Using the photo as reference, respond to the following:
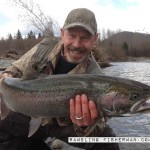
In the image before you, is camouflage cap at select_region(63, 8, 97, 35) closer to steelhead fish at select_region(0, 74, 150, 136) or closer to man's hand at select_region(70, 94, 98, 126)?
steelhead fish at select_region(0, 74, 150, 136)

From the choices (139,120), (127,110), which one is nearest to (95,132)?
(127,110)

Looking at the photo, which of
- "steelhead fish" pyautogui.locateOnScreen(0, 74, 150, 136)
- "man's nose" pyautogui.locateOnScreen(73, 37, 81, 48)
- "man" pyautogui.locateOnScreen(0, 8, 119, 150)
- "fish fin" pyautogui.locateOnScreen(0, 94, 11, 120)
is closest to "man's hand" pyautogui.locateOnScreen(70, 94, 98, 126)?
"steelhead fish" pyautogui.locateOnScreen(0, 74, 150, 136)

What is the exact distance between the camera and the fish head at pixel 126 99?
3.14 m

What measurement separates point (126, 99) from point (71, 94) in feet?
1.78

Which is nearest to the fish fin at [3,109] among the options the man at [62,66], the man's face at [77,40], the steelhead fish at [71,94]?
the steelhead fish at [71,94]

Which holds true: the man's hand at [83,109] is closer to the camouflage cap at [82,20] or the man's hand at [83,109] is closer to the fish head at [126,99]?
the fish head at [126,99]

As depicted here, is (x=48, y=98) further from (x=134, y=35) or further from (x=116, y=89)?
(x=134, y=35)

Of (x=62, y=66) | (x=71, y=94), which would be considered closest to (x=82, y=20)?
(x=62, y=66)

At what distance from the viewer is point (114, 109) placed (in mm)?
3240

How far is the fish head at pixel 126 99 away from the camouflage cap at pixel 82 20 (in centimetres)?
→ 102

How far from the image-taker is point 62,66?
4402 millimetres

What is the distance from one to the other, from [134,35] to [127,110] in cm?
13017

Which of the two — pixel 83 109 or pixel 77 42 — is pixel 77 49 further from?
pixel 83 109

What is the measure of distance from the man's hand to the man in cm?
29
